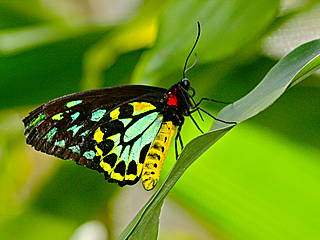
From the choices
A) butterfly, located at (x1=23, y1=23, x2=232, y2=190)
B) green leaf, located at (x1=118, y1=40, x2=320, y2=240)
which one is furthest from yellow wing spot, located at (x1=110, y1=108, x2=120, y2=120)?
green leaf, located at (x1=118, y1=40, x2=320, y2=240)

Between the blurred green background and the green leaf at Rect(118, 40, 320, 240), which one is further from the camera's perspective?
the blurred green background

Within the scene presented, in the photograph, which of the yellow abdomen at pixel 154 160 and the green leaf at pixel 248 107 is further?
the yellow abdomen at pixel 154 160

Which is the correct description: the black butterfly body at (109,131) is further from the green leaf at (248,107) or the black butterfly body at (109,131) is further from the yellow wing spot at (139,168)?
the green leaf at (248,107)

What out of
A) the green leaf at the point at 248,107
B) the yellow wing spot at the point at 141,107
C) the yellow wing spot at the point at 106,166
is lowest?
the green leaf at the point at 248,107

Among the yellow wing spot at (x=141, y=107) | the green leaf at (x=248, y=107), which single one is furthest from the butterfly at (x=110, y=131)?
the green leaf at (x=248, y=107)

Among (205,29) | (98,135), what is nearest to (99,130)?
(98,135)

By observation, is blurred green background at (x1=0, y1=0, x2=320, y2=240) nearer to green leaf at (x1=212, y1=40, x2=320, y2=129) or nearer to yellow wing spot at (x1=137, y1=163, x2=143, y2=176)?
yellow wing spot at (x1=137, y1=163, x2=143, y2=176)

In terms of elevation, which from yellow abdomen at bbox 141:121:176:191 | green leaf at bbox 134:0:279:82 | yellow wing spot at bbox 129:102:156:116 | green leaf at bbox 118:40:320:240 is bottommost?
green leaf at bbox 118:40:320:240

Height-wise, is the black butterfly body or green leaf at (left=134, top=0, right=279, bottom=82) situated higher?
green leaf at (left=134, top=0, right=279, bottom=82)
